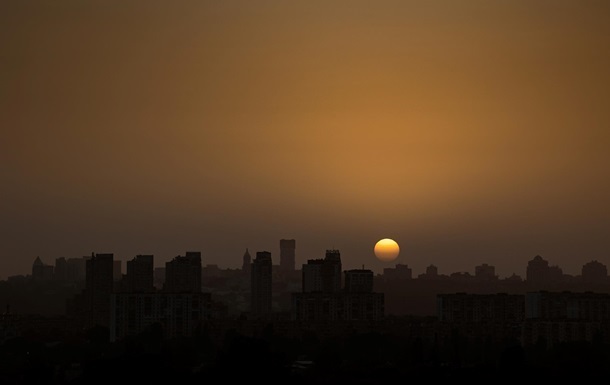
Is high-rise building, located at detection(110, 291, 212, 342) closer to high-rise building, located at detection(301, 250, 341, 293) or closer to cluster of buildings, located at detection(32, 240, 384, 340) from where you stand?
cluster of buildings, located at detection(32, 240, 384, 340)

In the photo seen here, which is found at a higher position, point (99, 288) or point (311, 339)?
point (99, 288)

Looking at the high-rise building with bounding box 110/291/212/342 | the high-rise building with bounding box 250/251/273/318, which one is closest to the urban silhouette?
the high-rise building with bounding box 110/291/212/342

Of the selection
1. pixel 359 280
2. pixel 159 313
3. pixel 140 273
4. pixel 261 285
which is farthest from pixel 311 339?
pixel 261 285

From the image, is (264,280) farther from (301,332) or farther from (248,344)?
(248,344)

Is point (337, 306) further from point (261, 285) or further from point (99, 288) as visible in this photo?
point (261, 285)

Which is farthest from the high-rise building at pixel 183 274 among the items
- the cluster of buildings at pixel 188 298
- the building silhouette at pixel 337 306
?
the building silhouette at pixel 337 306
